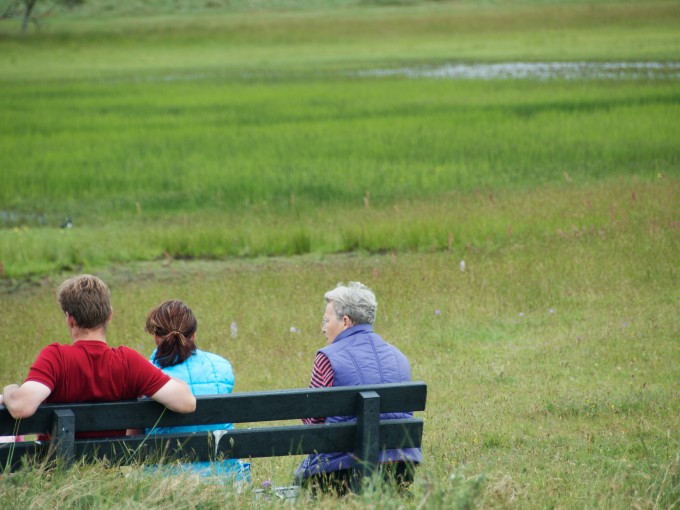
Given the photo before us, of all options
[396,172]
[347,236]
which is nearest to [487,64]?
[396,172]

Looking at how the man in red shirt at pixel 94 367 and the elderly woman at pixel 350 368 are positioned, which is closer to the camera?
the man in red shirt at pixel 94 367

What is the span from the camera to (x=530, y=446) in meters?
5.56

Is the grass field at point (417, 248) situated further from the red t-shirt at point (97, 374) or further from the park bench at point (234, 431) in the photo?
the red t-shirt at point (97, 374)

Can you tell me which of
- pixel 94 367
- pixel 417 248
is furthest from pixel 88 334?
pixel 417 248

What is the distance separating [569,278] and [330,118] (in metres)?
14.2

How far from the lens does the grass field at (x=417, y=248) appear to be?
5.29 meters

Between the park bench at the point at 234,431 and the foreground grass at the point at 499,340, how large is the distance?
0.13 meters

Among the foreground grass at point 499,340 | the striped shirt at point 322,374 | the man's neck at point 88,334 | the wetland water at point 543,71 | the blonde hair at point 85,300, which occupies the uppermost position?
the wetland water at point 543,71

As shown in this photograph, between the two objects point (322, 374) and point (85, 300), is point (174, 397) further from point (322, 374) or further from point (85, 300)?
point (322, 374)

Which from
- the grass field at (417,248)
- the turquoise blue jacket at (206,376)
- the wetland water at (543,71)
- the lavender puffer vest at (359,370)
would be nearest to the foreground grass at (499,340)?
the grass field at (417,248)

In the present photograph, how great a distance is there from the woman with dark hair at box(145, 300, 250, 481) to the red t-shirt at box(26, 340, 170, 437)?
0.37 meters

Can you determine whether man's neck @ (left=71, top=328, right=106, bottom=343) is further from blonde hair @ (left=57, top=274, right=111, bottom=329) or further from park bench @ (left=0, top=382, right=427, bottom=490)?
park bench @ (left=0, top=382, right=427, bottom=490)

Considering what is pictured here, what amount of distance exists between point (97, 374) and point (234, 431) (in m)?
0.59

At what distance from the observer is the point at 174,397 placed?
12.4 ft
